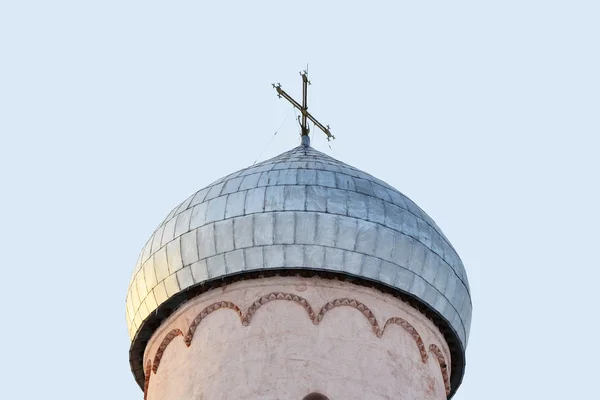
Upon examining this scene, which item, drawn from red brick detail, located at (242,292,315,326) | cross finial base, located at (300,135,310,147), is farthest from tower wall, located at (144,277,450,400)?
cross finial base, located at (300,135,310,147)

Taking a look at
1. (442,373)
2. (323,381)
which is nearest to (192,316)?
(323,381)

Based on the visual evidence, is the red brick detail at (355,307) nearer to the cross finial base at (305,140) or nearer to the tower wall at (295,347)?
the tower wall at (295,347)

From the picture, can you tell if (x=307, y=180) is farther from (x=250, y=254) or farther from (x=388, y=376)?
(x=388, y=376)

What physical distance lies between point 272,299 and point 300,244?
52 centimetres

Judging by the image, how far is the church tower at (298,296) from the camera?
11.8 m

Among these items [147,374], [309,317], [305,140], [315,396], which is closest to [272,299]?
[309,317]

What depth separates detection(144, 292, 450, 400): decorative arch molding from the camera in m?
12.1

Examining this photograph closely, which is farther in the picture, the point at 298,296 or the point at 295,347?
the point at 298,296

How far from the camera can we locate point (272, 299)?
39.9 ft

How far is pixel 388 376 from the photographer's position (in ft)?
39.1

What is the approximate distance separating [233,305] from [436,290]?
179 centimetres

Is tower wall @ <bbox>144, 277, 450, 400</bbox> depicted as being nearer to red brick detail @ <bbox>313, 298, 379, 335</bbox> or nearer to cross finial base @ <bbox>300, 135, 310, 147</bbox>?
red brick detail @ <bbox>313, 298, 379, 335</bbox>

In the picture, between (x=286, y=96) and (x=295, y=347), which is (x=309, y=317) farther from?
(x=286, y=96)

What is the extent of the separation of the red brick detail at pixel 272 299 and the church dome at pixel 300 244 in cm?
22
